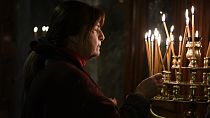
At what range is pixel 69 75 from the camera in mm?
1387

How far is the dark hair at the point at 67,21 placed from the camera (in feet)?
4.80

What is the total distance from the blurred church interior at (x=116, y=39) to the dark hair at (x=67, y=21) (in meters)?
1.02

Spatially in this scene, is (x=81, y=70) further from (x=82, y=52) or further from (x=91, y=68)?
(x=91, y=68)

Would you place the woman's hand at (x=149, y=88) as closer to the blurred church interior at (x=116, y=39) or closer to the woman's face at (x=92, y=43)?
the woman's face at (x=92, y=43)

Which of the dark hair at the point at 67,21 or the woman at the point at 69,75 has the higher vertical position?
the dark hair at the point at 67,21

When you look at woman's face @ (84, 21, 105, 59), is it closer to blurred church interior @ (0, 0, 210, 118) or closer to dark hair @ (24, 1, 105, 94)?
dark hair @ (24, 1, 105, 94)

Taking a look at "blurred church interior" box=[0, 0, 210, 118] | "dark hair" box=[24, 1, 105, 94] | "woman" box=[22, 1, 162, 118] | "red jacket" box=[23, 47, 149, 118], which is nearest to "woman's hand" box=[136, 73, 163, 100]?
"woman" box=[22, 1, 162, 118]

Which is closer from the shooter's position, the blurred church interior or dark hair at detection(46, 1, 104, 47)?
dark hair at detection(46, 1, 104, 47)

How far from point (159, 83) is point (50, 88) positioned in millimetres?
515

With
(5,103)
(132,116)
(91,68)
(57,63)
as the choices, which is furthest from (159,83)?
(5,103)

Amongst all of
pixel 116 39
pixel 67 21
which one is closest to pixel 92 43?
pixel 67 21

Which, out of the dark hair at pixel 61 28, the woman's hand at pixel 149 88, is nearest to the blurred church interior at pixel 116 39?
the woman's hand at pixel 149 88

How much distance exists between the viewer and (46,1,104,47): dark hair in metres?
1.46

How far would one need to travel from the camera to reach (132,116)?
1493 millimetres
